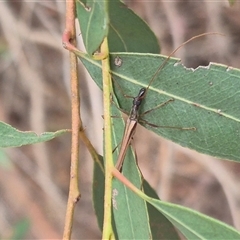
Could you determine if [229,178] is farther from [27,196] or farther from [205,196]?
[27,196]

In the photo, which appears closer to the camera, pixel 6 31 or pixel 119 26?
pixel 119 26

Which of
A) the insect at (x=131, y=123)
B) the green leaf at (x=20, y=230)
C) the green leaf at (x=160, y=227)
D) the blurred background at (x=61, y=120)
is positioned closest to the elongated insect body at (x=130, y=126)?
the insect at (x=131, y=123)

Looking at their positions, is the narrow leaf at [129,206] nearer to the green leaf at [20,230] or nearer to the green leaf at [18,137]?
the green leaf at [18,137]

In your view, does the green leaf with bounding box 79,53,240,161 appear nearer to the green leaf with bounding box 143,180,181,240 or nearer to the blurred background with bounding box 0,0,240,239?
the green leaf with bounding box 143,180,181,240

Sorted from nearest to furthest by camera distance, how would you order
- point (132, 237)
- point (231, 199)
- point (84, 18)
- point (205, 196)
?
point (84, 18) < point (132, 237) < point (231, 199) < point (205, 196)

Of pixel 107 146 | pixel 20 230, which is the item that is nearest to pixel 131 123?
pixel 107 146

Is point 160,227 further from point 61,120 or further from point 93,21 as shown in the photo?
point 61,120

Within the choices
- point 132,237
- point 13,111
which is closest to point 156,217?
point 132,237

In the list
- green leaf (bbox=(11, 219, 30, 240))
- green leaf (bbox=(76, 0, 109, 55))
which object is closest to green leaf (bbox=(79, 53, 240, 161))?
green leaf (bbox=(76, 0, 109, 55))
